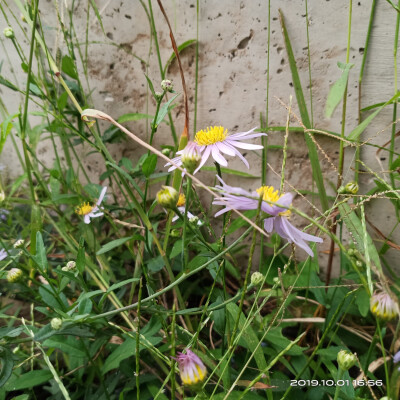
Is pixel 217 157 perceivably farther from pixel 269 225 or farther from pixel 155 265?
pixel 155 265

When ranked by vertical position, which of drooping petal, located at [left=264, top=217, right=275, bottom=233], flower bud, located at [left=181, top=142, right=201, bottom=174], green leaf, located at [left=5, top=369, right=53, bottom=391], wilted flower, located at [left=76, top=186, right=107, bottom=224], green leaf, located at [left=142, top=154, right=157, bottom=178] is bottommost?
green leaf, located at [left=5, top=369, right=53, bottom=391]

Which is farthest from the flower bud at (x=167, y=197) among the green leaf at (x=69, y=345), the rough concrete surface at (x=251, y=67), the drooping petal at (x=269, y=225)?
the rough concrete surface at (x=251, y=67)

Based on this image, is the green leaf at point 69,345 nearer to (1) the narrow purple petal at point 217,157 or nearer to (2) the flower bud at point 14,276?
(2) the flower bud at point 14,276

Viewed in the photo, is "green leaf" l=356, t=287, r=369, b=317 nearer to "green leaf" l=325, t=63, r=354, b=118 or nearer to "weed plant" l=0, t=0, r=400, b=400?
"weed plant" l=0, t=0, r=400, b=400

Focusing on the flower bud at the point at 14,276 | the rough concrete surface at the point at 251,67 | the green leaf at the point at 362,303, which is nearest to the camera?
the flower bud at the point at 14,276

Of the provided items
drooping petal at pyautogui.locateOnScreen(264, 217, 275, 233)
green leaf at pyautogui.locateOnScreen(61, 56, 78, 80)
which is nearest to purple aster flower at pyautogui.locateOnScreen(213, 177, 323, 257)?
drooping petal at pyautogui.locateOnScreen(264, 217, 275, 233)

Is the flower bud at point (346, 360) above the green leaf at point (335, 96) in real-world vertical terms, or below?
below
